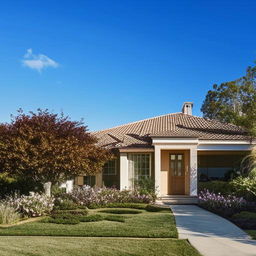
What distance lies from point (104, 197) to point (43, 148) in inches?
158

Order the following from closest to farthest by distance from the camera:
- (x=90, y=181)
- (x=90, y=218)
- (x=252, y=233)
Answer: (x=252, y=233) → (x=90, y=218) → (x=90, y=181)

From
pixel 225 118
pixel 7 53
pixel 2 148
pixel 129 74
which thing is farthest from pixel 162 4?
pixel 225 118

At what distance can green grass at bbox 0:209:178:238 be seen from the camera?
9.30 meters

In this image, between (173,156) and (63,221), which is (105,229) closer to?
(63,221)

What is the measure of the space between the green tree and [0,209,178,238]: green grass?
3.10m

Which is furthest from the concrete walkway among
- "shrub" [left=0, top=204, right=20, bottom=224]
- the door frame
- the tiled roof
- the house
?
the tiled roof

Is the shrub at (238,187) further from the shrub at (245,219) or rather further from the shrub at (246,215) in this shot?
the shrub at (245,219)

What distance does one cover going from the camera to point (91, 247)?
7.92m

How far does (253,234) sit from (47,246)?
5.35 m

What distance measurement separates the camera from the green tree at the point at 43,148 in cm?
1330

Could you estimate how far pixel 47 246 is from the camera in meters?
7.98

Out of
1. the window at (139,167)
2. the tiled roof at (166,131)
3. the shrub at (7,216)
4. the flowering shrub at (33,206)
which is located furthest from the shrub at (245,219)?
the window at (139,167)

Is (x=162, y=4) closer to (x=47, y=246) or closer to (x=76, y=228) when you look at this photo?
(x=76, y=228)

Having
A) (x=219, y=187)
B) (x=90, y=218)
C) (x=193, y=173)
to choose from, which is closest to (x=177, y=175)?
(x=193, y=173)
